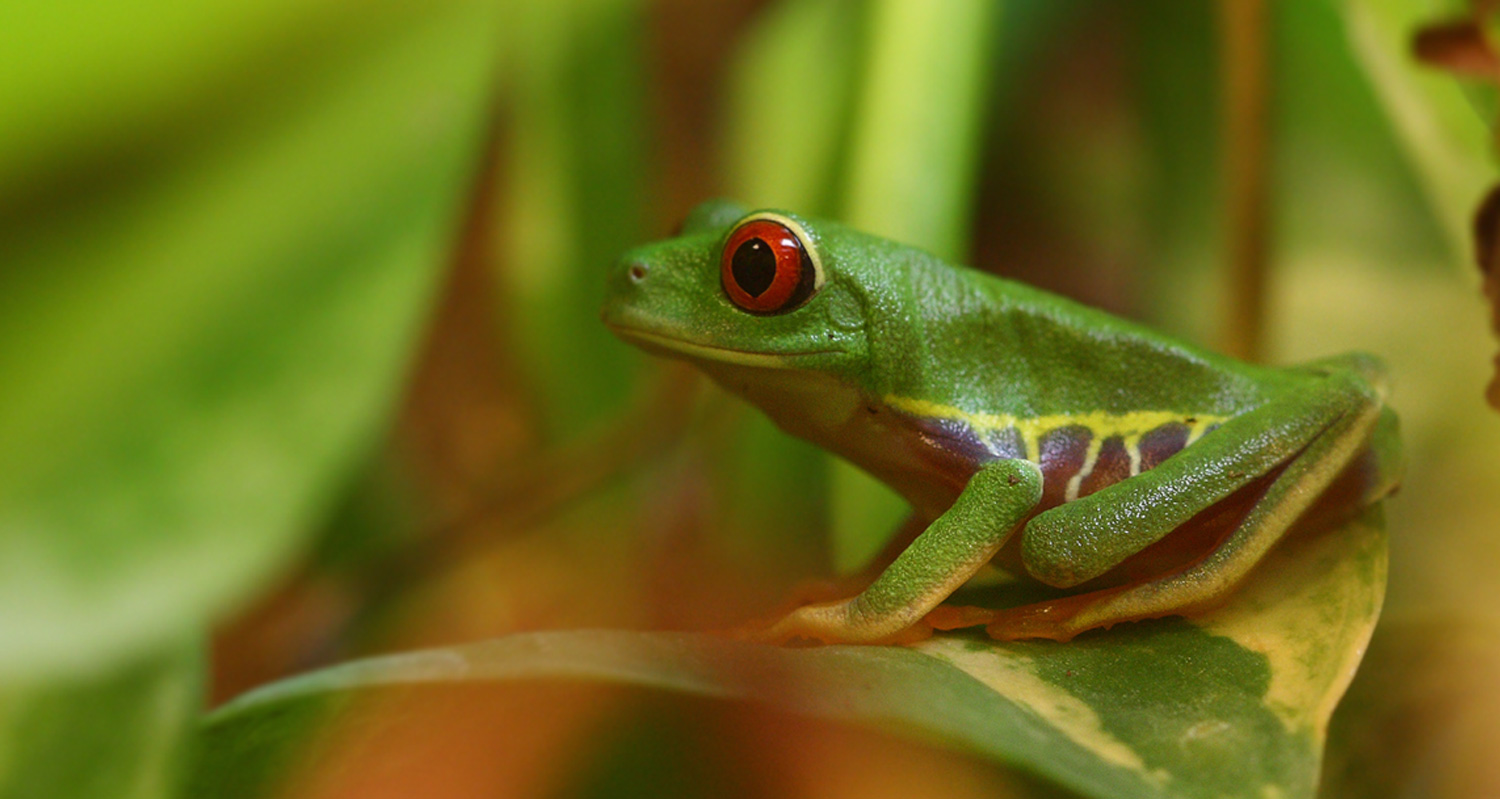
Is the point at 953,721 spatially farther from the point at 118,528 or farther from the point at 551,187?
the point at 551,187

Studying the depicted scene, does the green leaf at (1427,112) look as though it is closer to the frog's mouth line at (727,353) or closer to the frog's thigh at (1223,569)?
the frog's thigh at (1223,569)

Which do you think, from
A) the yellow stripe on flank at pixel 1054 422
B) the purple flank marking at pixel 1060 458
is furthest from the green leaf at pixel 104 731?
the purple flank marking at pixel 1060 458

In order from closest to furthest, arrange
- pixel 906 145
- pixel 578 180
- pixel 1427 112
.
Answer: pixel 906 145
pixel 1427 112
pixel 578 180

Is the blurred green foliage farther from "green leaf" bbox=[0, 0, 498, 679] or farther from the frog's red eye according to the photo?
the frog's red eye

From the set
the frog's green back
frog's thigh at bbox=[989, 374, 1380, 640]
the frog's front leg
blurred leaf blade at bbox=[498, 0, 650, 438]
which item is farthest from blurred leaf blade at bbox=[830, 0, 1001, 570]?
blurred leaf blade at bbox=[498, 0, 650, 438]

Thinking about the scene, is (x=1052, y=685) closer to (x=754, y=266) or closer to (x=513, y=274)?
(x=754, y=266)

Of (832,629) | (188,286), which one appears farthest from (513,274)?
(832,629)

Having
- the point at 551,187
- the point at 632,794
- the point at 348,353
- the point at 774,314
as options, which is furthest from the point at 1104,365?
the point at 551,187
